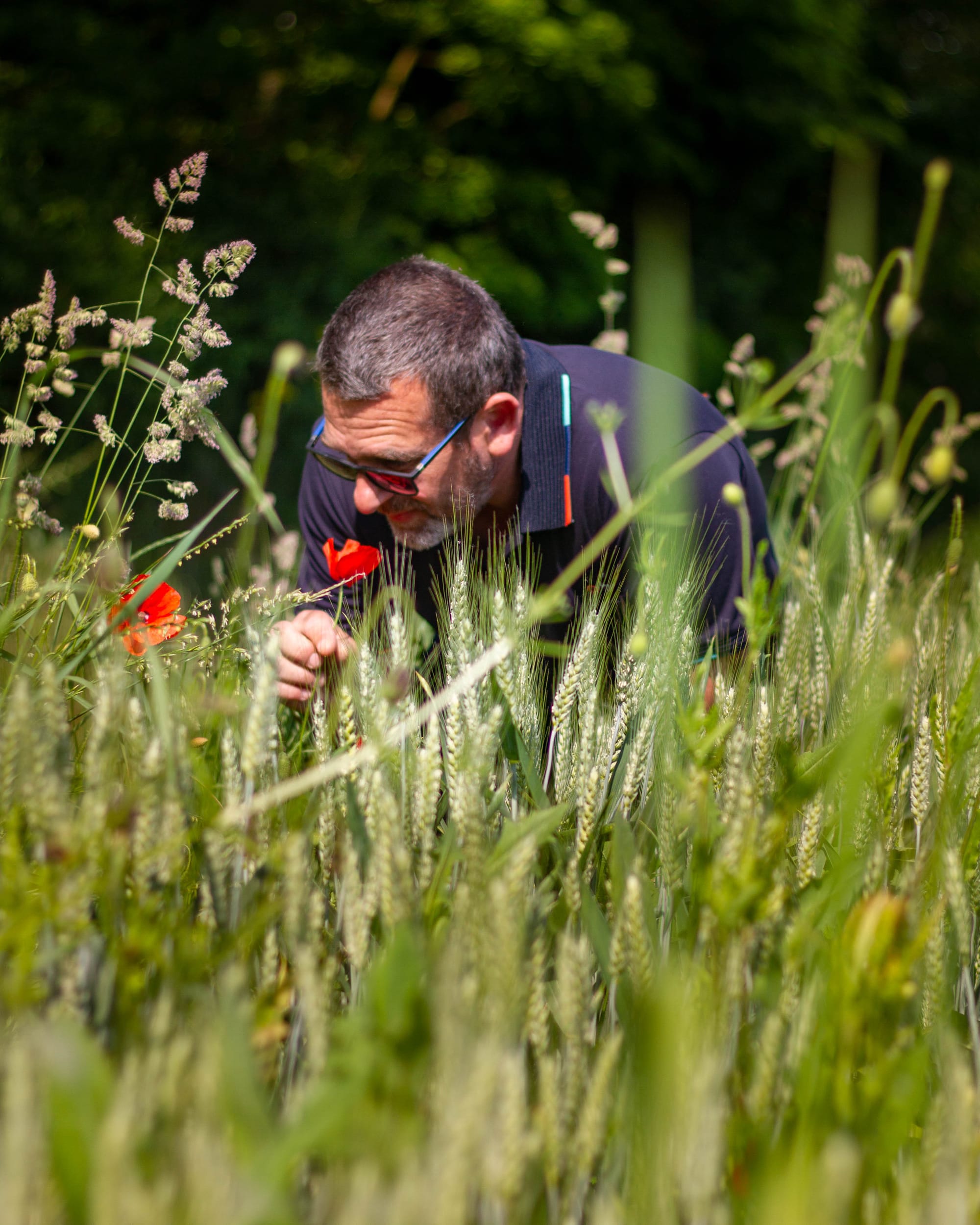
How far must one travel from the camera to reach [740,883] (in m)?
0.60

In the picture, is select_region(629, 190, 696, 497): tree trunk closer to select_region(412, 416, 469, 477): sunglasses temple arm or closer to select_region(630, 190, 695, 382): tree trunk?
select_region(630, 190, 695, 382): tree trunk

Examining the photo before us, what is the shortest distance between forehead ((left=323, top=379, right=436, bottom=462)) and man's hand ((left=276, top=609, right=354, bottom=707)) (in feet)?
1.44

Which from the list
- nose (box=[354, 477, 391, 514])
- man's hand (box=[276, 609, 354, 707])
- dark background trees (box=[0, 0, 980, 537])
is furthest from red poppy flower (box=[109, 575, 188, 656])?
dark background trees (box=[0, 0, 980, 537])

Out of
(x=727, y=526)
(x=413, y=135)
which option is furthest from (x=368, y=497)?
(x=413, y=135)

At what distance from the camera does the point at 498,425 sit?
1.82 metres

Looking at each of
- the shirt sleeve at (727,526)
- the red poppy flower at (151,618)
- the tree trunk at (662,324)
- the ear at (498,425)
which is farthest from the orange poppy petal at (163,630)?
the shirt sleeve at (727,526)

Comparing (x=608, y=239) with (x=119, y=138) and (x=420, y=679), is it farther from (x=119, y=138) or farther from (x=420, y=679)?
(x=119, y=138)

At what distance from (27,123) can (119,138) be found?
1.21 feet

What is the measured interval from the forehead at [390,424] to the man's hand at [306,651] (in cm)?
44

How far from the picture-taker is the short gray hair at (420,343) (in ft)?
5.37

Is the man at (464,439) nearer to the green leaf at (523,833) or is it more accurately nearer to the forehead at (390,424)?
the forehead at (390,424)

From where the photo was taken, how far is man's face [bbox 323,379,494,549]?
163cm

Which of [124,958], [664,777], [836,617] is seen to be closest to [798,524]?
[664,777]

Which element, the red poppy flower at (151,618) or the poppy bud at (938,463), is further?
the red poppy flower at (151,618)
